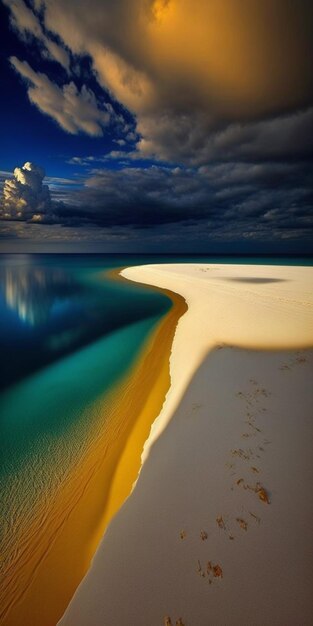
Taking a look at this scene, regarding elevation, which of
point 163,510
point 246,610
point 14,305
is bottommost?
point 14,305

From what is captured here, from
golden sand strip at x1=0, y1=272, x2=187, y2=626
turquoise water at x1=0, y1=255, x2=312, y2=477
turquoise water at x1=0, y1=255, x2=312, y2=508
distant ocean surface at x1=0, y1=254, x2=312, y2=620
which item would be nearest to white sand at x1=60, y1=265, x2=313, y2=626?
golden sand strip at x1=0, y1=272, x2=187, y2=626

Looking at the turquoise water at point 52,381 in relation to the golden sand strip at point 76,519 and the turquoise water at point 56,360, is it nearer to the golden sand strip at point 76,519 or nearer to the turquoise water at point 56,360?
the turquoise water at point 56,360

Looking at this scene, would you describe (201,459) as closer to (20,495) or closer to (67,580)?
(67,580)

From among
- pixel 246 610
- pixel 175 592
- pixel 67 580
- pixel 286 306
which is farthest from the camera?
pixel 286 306

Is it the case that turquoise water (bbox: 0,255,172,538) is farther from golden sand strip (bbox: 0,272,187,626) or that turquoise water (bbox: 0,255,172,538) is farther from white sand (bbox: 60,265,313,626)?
white sand (bbox: 60,265,313,626)

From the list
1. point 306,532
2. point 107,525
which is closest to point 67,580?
point 107,525

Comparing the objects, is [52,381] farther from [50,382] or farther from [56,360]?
[56,360]

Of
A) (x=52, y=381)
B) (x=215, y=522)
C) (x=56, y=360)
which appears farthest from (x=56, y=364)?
(x=215, y=522)
